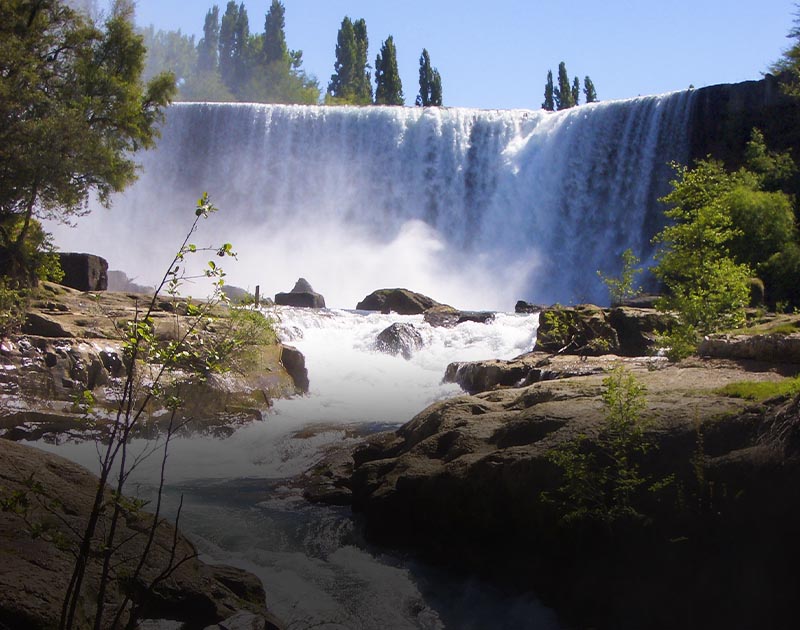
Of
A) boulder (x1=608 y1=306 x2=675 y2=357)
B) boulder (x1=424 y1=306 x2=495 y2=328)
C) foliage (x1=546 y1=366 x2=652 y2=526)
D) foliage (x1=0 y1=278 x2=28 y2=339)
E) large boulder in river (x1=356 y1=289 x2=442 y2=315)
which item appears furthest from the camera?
large boulder in river (x1=356 y1=289 x2=442 y2=315)

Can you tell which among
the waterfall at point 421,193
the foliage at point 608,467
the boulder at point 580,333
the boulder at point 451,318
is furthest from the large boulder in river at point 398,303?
the foliage at point 608,467

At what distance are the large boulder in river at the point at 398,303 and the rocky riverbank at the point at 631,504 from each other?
1691 centimetres

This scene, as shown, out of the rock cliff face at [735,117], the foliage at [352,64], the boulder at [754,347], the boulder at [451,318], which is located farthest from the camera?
the foliage at [352,64]

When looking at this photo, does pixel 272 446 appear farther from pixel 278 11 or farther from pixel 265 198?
pixel 278 11

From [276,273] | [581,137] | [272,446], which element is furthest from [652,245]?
[272,446]

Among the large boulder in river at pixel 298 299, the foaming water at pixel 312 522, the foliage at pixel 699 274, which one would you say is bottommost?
the foaming water at pixel 312 522

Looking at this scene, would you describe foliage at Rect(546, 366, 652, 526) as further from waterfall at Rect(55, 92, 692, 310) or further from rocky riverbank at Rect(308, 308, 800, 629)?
waterfall at Rect(55, 92, 692, 310)

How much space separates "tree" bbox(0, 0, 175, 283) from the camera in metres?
15.6

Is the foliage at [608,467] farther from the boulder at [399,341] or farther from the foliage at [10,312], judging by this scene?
the boulder at [399,341]

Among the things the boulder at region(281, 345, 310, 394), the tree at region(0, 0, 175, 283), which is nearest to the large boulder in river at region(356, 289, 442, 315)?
the tree at region(0, 0, 175, 283)

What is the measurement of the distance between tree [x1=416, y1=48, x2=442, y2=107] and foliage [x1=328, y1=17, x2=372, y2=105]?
367 inches

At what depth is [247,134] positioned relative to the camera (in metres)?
37.9

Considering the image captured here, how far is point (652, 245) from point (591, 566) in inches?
1066

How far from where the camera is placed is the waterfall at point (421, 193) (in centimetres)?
3186
